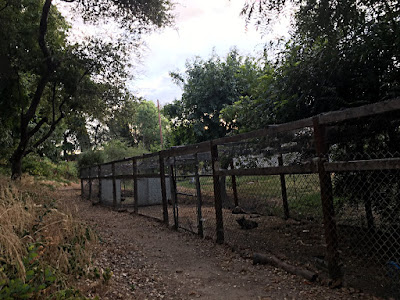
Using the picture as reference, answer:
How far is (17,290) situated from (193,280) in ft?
7.35

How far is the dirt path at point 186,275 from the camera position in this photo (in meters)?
3.58

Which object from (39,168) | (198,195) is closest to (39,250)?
(198,195)

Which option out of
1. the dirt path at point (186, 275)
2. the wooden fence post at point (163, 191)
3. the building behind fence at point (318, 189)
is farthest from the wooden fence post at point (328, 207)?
the wooden fence post at point (163, 191)

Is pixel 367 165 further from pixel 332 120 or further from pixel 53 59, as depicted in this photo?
pixel 53 59

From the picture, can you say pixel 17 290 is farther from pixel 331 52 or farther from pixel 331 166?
pixel 331 52

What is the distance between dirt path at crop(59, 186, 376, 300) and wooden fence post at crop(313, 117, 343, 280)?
0.26 metres

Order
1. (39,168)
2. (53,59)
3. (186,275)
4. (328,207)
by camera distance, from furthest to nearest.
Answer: (39,168) → (53,59) → (186,275) → (328,207)

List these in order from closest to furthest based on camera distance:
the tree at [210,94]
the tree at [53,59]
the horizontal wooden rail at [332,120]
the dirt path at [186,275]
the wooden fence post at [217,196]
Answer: the horizontal wooden rail at [332,120]
the dirt path at [186,275]
the wooden fence post at [217,196]
the tree at [53,59]
the tree at [210,94]

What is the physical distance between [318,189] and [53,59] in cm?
1028

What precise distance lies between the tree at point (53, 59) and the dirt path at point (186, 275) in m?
7.70

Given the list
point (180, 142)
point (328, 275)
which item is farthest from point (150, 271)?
point (180, 142)

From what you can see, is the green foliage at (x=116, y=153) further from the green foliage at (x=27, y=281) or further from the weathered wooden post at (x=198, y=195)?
the green foliage at (x=27, y=281)

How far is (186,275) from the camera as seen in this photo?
4.42 m

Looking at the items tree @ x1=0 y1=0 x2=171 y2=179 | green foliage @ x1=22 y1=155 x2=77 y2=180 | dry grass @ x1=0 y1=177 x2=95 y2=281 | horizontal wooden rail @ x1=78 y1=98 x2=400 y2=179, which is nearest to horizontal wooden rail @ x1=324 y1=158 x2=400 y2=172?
horizontal wooden rail @ x1=78 y1=98 x2=400 y2=179
